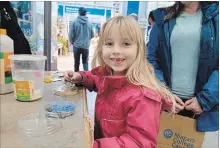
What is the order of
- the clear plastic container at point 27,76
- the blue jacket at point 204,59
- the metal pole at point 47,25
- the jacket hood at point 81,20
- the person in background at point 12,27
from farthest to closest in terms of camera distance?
the jacket hood at point 81,20 → the metal pole at point 47,25 → the person in background at point 12,27 → the blue jacket at point 204,59 → the clear plastic container at point 27,76

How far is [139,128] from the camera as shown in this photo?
70 cm

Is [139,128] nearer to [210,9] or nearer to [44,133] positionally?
[44,133]

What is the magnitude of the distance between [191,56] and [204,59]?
0.22ft

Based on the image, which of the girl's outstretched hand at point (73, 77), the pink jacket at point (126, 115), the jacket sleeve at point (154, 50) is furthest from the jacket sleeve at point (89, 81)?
the jacket sleeve at point (154, 50)

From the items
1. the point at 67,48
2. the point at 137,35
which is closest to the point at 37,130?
the point at 137,35

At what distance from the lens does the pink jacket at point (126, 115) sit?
2.24 feet

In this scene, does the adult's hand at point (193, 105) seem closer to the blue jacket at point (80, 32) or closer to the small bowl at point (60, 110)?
the small bowl at point (60, 110)

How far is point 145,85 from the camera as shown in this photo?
0.81m

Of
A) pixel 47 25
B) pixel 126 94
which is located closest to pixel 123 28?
pixel 126 94

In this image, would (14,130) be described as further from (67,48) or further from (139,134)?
(67,48)

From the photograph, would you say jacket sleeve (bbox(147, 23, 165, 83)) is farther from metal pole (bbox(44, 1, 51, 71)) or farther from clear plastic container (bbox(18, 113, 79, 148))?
metal pole (bbox(44, 1, 51, 71))

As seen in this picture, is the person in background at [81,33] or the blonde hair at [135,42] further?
the person in background at [81,33]

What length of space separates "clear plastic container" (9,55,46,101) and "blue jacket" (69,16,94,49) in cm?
339

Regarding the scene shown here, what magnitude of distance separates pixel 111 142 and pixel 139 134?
0.32 feet
